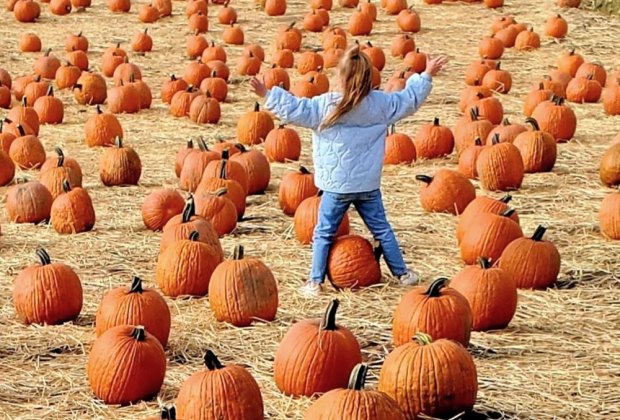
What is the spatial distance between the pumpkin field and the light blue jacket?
0.45 m

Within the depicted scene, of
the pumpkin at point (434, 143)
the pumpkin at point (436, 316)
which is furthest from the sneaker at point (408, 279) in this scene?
the pumpkin at point (434, 143)

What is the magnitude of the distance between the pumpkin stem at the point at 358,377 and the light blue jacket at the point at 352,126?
265 centimetres

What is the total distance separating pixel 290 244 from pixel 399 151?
2.54 metres

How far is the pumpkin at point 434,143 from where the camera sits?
11.1m

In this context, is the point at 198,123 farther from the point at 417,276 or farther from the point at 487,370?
the point at 487,370

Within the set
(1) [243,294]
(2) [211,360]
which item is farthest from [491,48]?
(2) [211,360]

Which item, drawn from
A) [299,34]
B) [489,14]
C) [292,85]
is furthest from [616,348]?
[489,14]

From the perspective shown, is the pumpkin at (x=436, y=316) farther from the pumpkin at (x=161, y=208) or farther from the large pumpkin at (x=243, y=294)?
the pumpkin at (x=161, y=208)

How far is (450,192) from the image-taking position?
926 centimetres

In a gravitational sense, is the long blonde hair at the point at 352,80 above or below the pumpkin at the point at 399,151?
above

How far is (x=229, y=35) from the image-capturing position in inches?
682

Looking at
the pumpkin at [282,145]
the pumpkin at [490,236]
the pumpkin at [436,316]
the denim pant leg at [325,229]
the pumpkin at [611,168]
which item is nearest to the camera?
the pumpkin at [436,316]

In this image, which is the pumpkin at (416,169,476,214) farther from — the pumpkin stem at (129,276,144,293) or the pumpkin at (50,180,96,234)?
the pumpkin stem at (129,276,144,293)

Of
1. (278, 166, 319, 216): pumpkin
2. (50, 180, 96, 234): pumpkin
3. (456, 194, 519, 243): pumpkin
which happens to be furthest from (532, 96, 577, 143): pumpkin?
(50, 180, 96, 234): pumpkin
